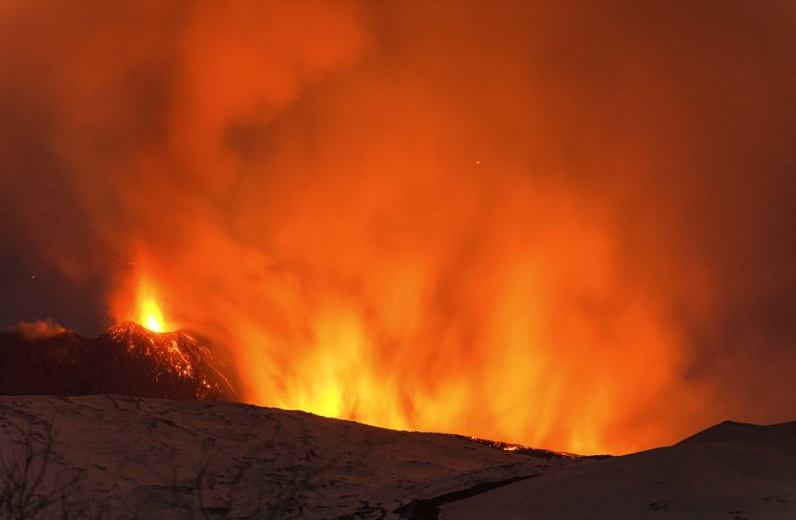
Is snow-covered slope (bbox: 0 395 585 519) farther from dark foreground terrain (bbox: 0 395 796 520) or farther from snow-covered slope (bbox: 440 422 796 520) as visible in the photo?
snow-covered slope (bbox: 440 422 796 520)

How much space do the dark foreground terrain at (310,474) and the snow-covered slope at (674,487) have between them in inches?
1.6

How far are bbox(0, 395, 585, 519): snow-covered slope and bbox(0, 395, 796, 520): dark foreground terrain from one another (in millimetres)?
48

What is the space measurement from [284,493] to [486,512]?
16.8ft

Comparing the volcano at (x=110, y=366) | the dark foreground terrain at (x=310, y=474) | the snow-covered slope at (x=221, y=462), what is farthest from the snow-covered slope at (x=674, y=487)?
the volcano at (x=110, y=366)

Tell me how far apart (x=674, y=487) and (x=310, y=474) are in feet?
29.5

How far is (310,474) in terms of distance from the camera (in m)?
18.5

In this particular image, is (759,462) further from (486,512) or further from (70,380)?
(70,380)

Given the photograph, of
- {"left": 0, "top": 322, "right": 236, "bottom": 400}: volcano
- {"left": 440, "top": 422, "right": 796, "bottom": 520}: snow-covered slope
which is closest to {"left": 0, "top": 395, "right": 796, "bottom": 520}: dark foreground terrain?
{"left": 440, "top": 422, "right": 796, "bottom": 520}: snow-covered slope

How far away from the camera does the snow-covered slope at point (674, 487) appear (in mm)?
12391

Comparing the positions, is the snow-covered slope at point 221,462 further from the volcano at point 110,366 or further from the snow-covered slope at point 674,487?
the volcano at point 110,366

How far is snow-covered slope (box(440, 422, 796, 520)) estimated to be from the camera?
12.4 metres

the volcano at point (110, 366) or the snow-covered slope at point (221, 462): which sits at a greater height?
the volcano at point (110, 366)

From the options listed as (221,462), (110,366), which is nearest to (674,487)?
(221,462)

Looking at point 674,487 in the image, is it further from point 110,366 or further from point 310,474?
point 110,366
